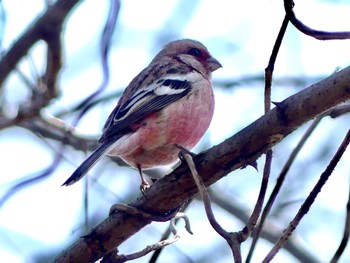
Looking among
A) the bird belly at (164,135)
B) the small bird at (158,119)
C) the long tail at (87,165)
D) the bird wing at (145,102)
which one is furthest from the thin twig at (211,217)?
the bird wing at (145,102)

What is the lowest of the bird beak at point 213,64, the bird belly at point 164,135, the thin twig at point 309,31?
the thin twig at point 309,31

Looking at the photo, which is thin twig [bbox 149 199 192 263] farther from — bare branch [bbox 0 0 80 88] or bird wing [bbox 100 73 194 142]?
bird wing [bbox 100 73 194 142]

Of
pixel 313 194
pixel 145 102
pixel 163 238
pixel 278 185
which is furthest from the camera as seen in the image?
pixel 145 102

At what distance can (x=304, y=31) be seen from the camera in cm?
263

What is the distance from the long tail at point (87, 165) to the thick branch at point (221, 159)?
68 centimetres

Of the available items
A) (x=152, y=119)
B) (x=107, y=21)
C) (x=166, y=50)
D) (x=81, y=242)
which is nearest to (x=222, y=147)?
(x=81, y=242)

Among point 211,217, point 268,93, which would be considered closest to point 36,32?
point 268,93

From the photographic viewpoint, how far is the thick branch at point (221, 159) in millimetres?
2627

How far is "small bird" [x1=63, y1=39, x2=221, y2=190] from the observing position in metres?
4.80

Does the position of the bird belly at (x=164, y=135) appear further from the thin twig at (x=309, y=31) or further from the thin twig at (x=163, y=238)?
the thin twig at (x=309, y=31)

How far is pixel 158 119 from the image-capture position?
4965 millimetres

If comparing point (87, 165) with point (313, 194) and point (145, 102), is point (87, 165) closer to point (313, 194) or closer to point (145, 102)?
point (145, 102)

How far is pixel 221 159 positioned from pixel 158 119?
2121mm

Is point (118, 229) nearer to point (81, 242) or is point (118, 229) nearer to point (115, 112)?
point (81, 242)
